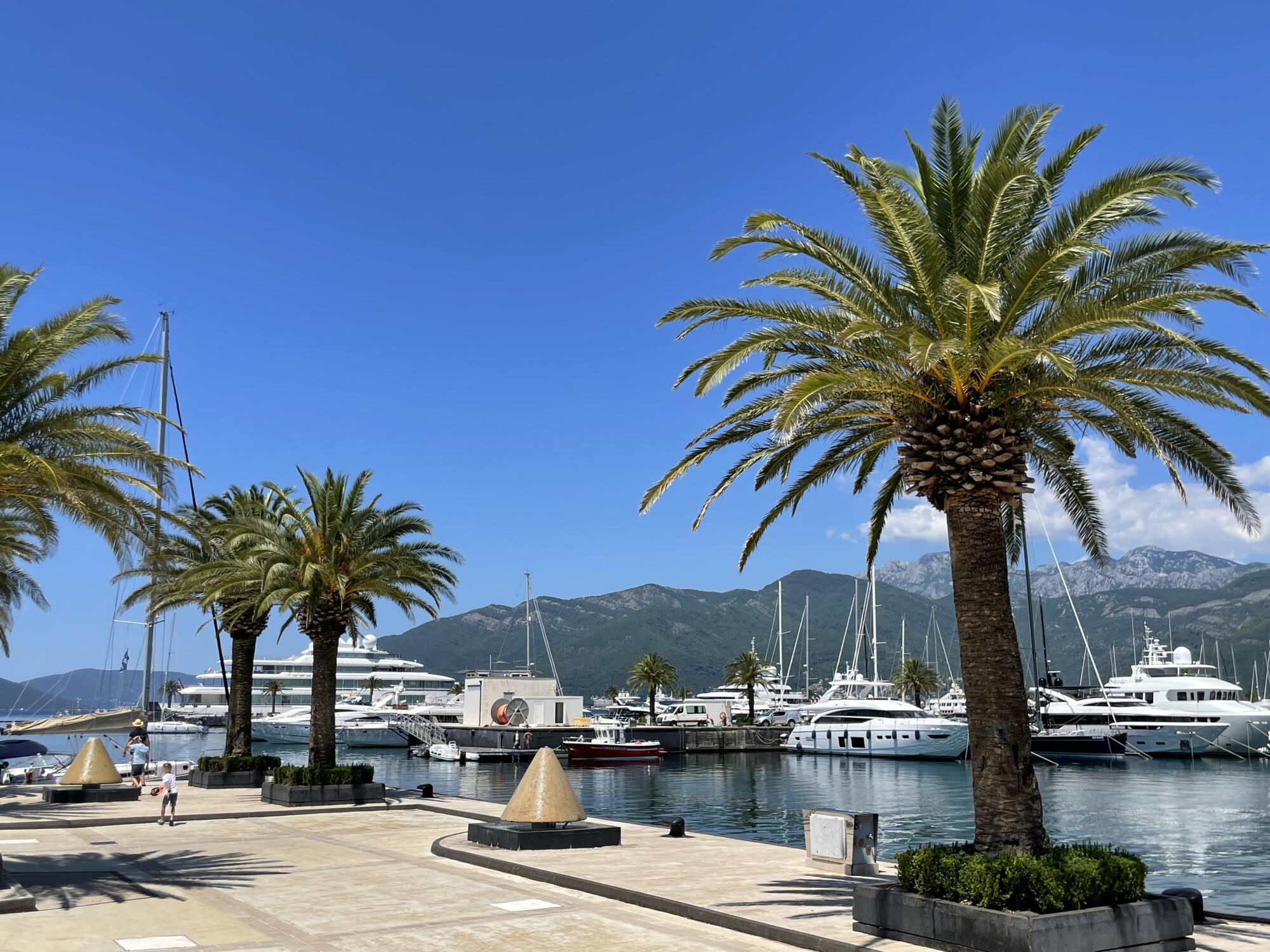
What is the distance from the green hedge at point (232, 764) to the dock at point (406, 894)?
11550mm

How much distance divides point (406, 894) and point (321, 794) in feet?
47.7

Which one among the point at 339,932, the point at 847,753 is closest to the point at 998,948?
the point at 339,932

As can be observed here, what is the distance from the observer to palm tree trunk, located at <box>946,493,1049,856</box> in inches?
469

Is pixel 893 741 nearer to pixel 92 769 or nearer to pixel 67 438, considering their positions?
pixel 92 769

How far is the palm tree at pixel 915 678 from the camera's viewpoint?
11888 cm

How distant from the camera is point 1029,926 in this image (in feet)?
33.1

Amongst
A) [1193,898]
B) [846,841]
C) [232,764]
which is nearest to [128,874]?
[846,841]

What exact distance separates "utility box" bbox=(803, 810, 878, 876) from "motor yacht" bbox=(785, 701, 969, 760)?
68.0m

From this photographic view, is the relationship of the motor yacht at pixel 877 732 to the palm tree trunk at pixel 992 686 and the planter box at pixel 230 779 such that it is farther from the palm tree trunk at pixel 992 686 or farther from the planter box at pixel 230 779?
the palm tree trunk at pixel 992 686

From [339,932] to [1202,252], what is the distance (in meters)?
13.4

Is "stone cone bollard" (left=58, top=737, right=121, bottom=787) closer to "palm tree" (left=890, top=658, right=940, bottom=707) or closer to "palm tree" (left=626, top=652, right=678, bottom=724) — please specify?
"palm tree" (left=626, top=652, right=678, bottom=724)

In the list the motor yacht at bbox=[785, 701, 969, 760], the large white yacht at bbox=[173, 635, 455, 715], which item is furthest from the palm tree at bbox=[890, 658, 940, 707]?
the large white yacht at bbox=[173, 635, 455, 715]

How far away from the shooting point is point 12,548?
85.0 feet

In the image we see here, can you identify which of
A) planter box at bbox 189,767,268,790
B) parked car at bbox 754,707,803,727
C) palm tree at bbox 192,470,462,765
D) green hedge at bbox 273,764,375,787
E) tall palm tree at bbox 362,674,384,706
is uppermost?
palm tree at bbox 192,470,462,765
